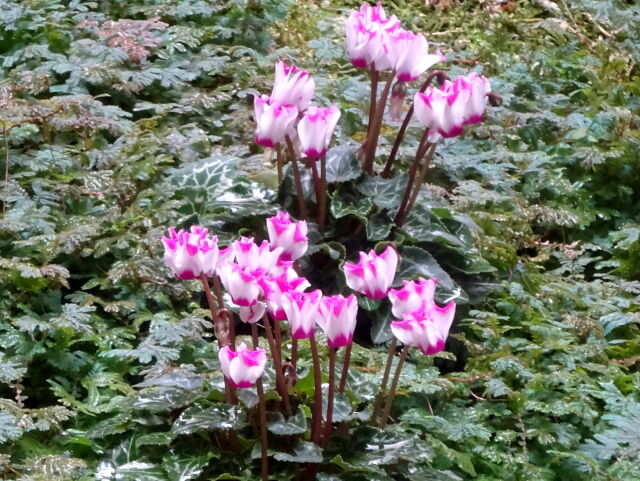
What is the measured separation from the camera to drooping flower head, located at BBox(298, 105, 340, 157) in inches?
99.3

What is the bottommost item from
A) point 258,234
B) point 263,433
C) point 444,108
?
point 258,234

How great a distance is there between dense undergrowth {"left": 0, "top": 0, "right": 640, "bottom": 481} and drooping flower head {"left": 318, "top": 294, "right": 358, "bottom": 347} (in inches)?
10.9

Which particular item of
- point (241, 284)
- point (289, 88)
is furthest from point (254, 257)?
point (289, 88)

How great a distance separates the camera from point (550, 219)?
3729mm

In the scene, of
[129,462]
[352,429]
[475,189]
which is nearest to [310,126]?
[352,429]

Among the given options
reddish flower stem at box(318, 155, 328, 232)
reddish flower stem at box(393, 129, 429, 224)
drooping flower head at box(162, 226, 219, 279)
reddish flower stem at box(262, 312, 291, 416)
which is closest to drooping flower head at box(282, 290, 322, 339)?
reddish flower stem at box(262, 312, 291, 416)

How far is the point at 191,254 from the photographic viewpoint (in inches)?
80.7

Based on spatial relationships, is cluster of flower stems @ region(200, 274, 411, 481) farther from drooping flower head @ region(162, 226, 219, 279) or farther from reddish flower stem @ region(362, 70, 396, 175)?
reddish flower stem @ region(362, 70, 396, 175)

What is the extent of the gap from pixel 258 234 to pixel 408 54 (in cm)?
83

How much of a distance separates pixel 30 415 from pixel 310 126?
1.05m

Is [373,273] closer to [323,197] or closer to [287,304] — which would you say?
[287,304]

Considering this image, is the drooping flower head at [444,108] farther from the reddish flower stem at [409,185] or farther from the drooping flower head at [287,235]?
the drooping flower head at [287,235]

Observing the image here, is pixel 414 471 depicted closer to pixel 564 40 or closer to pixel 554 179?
pixel 554 179

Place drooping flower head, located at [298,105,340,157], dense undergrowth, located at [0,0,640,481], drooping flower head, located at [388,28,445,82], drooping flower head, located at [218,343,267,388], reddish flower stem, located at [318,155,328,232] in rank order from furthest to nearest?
reddish flower stem, located at [318,155,328,232] → drooping flower head, located at [388,28,445,82] → drooping flower head, located at [298,105,340,157] → dense undergrowth, located at [0,0,640,481] → drooping flower head, located at [218,343,267,388]
